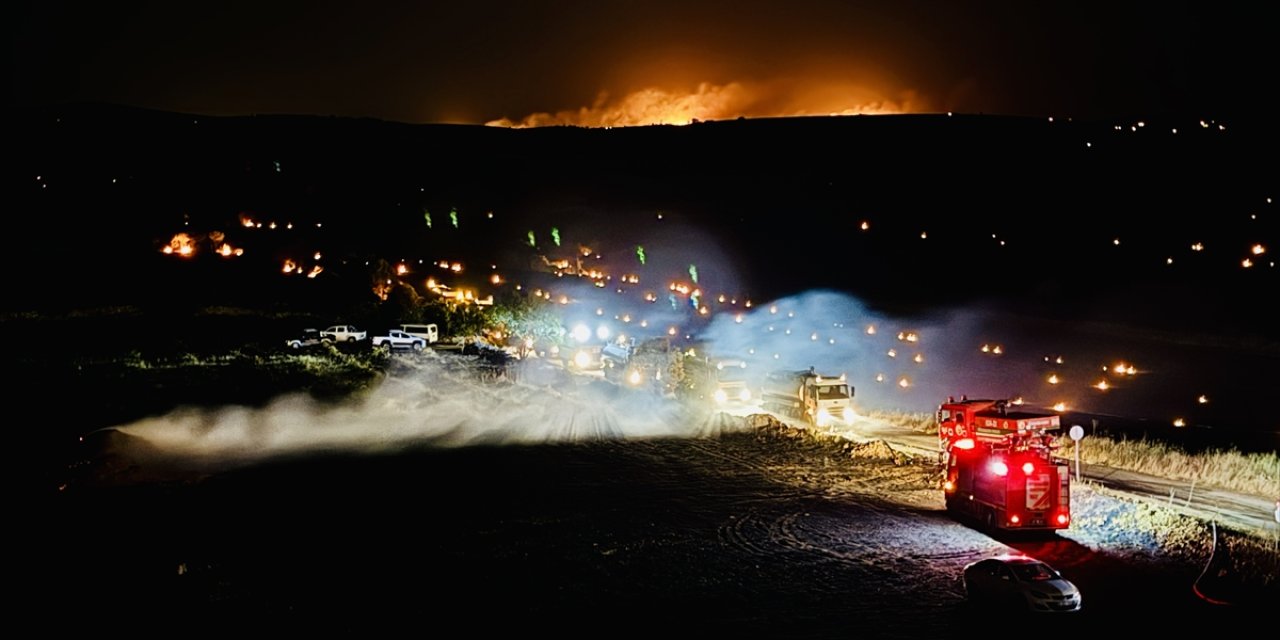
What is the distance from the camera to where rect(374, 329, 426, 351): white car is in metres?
56.6

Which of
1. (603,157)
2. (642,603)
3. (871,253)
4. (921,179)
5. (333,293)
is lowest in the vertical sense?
(642,603)

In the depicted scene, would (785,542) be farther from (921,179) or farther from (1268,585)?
(921,179)

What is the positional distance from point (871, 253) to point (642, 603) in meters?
62.2

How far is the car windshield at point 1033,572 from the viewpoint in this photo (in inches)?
581

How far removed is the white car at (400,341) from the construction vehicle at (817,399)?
26.2 m

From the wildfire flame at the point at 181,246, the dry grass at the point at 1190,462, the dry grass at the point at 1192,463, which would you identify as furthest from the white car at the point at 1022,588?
the wildfire flame at the point at 181,246

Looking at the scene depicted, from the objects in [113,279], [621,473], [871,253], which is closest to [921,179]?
[871,253]

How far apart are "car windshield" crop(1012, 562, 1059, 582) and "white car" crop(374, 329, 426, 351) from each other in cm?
4649

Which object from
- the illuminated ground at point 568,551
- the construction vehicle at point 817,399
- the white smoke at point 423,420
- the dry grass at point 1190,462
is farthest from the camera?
the construction vehicle at point 817,399

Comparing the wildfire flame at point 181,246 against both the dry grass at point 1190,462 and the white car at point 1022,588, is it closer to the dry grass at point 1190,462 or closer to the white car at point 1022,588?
the dry grass at point 1190,462

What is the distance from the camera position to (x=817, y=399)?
39.3 metres

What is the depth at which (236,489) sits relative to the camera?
91.2ft

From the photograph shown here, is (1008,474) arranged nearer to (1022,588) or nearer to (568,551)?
(1022,588)

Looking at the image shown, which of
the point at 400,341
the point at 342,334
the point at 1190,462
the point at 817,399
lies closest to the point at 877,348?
the point at 817,399
